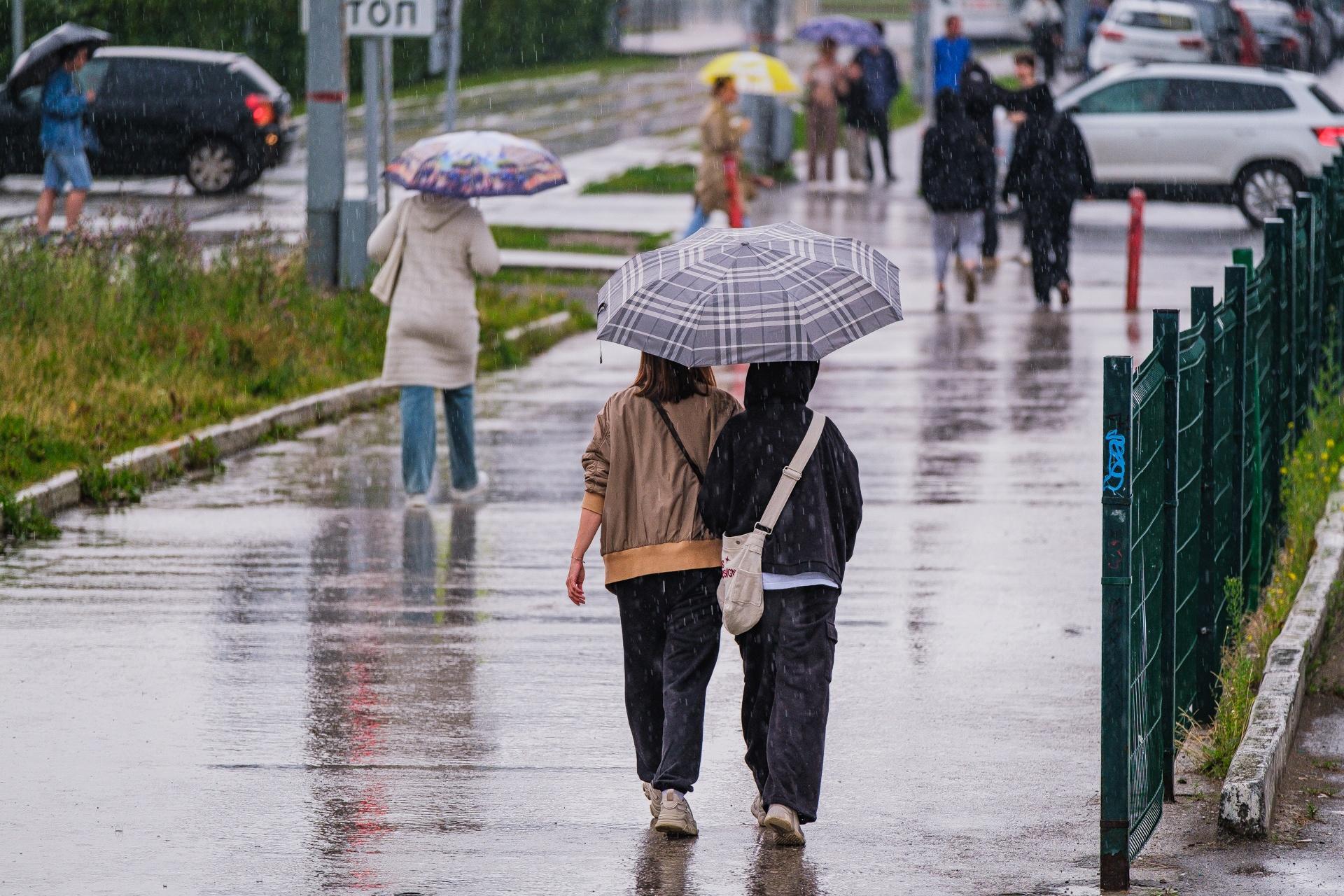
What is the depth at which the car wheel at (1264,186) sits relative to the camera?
25.5m

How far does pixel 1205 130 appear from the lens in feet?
84.4

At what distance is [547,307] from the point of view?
18.6m

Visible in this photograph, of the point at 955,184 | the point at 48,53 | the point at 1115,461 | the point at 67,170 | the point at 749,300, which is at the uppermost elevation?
the point at 749,300

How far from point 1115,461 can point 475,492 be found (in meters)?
6.51

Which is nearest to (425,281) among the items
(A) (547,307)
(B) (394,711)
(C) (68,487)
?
(C) (68,487)

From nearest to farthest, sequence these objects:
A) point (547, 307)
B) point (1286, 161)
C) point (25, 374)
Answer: point (25, 374) < point (547, 307) < point (1286, 161)

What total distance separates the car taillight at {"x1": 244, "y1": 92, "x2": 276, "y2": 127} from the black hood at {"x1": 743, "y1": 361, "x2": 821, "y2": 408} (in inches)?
902

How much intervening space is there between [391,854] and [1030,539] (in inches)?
200

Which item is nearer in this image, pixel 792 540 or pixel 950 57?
pixel 792 540

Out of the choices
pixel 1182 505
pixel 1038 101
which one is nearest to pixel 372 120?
pixel 1038 101

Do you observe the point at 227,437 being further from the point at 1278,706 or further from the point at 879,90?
the point at 879,90

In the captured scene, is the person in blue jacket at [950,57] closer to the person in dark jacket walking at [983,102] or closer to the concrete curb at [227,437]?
the person in dark jacket walking at [983,102]

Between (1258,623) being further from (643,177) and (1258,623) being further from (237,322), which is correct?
(643,177)

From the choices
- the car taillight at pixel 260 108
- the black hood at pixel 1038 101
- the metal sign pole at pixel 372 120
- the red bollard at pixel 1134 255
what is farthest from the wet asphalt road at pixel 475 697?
the car taillight at pixel 260 108
